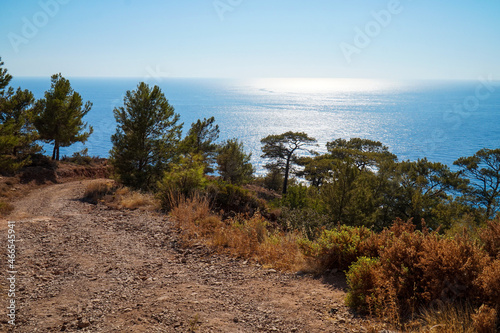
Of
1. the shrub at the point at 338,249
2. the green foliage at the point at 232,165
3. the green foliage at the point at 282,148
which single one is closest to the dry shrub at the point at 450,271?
the shrub at the point at 338,249

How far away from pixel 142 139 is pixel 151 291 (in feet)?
52.9

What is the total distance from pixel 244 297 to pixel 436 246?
232cm

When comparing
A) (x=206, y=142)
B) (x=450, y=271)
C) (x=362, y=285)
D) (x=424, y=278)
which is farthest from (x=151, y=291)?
(x=206, y=142)

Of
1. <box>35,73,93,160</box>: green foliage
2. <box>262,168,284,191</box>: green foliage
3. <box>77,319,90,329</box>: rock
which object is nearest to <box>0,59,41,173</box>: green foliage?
<box>35,73,93,160</box>: green foliage

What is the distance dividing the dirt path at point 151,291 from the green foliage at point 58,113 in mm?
21700

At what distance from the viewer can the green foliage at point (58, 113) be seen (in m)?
24.3

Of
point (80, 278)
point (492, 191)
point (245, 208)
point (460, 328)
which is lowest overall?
point (492, 191)

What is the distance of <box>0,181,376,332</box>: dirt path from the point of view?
10.4 ft

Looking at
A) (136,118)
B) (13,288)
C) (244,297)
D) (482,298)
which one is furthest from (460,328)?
(136,118)

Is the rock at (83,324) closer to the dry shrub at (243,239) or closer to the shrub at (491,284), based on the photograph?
the dry shrub at (243,239)

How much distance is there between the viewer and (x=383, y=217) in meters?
27.7

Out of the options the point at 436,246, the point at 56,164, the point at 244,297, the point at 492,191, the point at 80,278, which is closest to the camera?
the point at 436,246

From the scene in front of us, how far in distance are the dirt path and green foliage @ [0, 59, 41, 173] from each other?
13.8 meters

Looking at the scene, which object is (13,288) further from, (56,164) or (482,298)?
(56,164)
